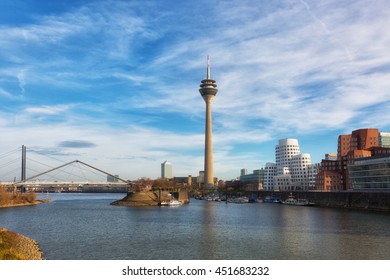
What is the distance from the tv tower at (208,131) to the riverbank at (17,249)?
482 ft

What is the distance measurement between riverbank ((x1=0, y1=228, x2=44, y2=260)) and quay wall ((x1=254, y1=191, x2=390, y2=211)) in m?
59.0

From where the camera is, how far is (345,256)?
92.2ft

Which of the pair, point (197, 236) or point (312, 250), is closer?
point (312, 250)

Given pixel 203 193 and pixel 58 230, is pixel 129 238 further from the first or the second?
pixel 203 193

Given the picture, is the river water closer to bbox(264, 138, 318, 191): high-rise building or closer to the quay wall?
the quay wall

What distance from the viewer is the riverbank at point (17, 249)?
924 inches

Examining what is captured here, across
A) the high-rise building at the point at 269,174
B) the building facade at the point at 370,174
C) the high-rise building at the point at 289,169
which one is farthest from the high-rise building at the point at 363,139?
the high-rise building at the point at 269,174

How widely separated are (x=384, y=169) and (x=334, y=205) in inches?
522

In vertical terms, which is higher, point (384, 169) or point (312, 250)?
point (384, 169)

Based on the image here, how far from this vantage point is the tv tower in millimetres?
178500

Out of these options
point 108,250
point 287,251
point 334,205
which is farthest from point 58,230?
point 334,205

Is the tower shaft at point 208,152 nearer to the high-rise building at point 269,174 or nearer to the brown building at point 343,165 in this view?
the high-rise building at point 269,174
